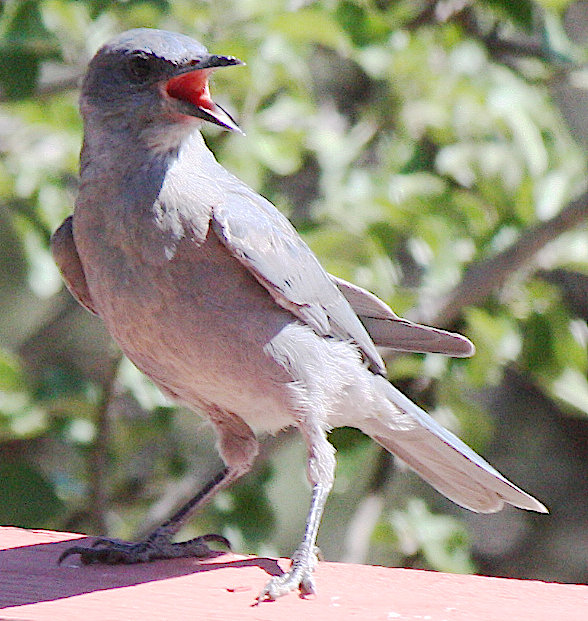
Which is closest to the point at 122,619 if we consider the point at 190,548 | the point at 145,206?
the point at 190,548

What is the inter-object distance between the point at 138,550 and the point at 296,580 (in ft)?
1.63

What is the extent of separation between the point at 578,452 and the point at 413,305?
317cm

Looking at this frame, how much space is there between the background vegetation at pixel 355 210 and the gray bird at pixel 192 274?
781mm

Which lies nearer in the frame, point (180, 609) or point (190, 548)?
point (180, 609)

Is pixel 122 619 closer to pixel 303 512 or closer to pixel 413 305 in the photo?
pixel 413 305

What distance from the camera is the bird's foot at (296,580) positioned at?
2213 mm

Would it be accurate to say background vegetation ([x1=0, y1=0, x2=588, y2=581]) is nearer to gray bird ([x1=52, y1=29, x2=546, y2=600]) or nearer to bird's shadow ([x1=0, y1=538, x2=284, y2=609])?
gray bird ([x1=52, y1=29, x2=546, y2=600])

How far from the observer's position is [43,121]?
3705 mm

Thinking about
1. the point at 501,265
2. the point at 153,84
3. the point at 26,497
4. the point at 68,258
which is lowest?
the point at 26,497

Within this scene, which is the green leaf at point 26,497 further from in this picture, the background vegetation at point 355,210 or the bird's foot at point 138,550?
the bird's foot at point 138,550

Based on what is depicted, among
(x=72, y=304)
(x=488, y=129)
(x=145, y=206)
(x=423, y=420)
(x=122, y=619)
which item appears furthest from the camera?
(x=72, y=304)

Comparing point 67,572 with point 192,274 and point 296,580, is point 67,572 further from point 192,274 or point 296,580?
point 192,274

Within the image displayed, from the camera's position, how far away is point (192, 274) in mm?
2428

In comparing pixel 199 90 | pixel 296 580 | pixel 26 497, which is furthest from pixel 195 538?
pixel 26 497
